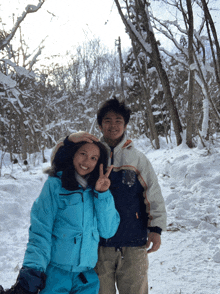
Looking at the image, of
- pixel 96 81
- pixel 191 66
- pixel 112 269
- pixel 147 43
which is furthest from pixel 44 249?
pixel 96 81

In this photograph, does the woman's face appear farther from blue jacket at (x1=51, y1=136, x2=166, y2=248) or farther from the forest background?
the forest background

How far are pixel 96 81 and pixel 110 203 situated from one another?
88.1 ft

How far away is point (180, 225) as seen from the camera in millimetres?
3076

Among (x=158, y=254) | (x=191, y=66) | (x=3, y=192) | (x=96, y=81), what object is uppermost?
(x=96, y=81)

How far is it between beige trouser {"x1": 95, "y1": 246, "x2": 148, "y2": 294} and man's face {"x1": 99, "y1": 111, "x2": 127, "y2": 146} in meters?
0.81

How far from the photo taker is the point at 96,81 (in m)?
26.6

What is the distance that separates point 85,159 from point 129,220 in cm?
53

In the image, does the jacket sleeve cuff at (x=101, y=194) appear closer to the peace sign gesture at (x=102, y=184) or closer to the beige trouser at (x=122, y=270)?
the peace sign gesture at (x=102, y=184)

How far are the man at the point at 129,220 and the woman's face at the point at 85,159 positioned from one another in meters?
0.06

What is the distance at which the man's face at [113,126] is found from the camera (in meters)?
1.62

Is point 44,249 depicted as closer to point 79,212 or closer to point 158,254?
point 79,212

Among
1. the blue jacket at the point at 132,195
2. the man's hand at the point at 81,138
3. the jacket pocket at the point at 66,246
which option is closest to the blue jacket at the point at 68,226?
the jacket pocket at the point at 66,246

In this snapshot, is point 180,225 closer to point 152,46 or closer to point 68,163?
point 68,163

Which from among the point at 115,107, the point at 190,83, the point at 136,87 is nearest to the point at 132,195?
the point at 115,107
